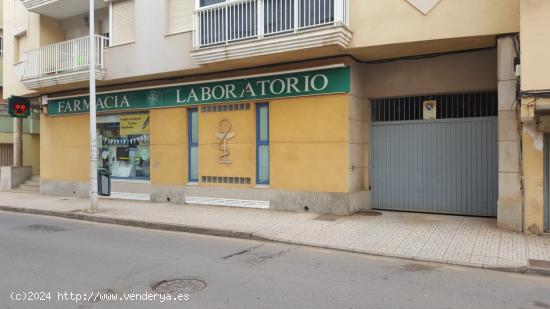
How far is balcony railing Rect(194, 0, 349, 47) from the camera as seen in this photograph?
9.96 metres

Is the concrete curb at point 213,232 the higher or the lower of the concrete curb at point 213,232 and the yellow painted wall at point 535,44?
the lower

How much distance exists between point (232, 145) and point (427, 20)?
19.8 ft

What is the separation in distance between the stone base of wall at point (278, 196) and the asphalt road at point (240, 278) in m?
3.06

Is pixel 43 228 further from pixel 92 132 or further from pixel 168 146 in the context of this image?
pixel 168 146

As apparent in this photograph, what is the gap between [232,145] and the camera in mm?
A: 12367

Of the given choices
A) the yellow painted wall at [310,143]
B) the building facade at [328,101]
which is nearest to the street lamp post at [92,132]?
the building facade at [328,101]

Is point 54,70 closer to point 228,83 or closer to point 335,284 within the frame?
point 228,83

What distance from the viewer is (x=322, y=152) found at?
10930 mm

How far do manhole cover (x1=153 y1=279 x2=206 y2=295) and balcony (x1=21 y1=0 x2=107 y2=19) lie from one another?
12.0 meters

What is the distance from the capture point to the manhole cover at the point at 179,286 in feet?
17.5

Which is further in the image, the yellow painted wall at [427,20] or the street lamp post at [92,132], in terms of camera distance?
the street lamp post at [92,132]

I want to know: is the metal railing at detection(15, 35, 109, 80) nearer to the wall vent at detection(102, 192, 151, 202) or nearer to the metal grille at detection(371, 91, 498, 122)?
the wall vent at detection(102, 192, 151, 202)

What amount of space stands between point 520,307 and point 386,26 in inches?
259

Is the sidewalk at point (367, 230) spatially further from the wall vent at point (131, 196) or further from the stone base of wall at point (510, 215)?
the wall vent at point (131, 196)
